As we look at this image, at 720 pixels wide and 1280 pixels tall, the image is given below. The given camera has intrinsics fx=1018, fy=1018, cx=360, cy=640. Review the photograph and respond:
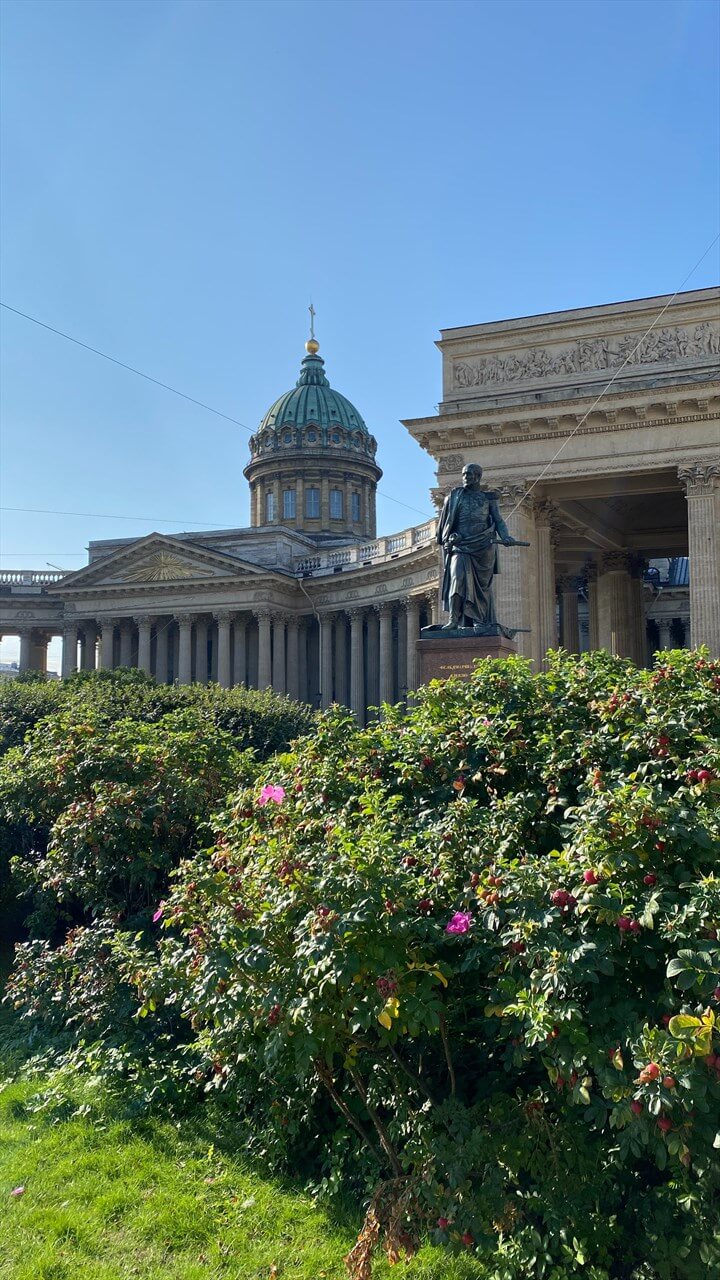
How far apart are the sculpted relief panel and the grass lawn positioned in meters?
30.0

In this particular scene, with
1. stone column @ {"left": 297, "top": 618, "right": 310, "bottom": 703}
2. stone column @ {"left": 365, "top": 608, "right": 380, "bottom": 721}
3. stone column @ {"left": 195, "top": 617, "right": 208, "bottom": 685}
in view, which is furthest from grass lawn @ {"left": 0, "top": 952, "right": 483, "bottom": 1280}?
stone column @ {"left": 195, "top": 617, "right": 208, "bottom": 685}

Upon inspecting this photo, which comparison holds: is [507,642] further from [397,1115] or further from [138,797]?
[397,1115]

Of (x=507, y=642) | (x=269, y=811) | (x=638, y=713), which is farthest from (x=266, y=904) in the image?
(x=507, y=642)

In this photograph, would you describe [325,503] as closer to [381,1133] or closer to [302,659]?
[302,659]

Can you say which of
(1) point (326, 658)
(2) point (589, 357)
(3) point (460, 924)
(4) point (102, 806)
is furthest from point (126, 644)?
(3) point (460, 924)

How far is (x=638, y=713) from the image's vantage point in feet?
24.5

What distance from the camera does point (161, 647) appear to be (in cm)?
6488

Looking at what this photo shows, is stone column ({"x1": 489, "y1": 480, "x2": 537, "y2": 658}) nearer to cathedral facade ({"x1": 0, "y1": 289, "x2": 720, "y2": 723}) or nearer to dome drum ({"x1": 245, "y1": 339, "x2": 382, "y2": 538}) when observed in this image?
cathedral facade ({"x1": 0, "y1": 289, "x2": 720, "y2": 723})

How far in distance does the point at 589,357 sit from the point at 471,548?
62.4ft

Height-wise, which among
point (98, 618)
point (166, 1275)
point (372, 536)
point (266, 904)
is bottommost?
point (166, 1275)

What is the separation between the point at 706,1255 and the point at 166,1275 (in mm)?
3164

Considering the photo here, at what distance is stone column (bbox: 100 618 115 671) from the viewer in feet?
214

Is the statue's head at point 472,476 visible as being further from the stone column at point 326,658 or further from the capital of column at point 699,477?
the stone column at point 326,658

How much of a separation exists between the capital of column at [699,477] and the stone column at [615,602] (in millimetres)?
8144
